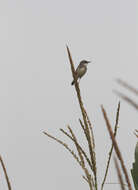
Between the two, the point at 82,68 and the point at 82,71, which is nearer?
the point at 82,71

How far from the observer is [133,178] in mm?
3557

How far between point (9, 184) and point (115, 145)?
0.95 metres

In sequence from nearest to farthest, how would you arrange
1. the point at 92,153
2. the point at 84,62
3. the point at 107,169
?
the point at 92,153 → the point at 107,169 → the point at 84,62

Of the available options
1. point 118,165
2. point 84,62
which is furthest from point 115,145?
point 84,62

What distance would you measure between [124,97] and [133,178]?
2.48 m

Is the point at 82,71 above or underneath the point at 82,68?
underneath

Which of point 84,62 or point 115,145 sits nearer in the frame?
point 115,145

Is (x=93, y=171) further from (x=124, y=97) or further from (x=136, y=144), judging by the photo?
(x=124, y=97)

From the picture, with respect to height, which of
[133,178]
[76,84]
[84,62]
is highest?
[84,62]

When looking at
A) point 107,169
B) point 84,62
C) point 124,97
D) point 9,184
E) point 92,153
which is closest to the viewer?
point 124,97

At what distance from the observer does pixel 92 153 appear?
2.71 m

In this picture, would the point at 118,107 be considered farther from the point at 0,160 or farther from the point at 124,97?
the point at 124,97

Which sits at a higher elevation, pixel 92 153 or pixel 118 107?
pixel 118 107

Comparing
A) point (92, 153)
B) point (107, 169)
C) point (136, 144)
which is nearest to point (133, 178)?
point (136, 144)
